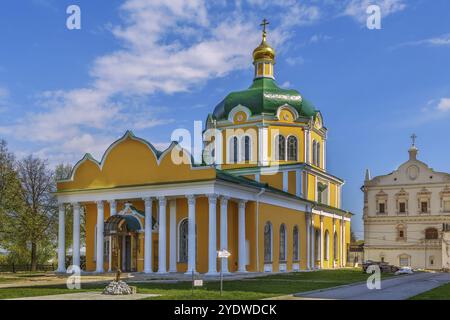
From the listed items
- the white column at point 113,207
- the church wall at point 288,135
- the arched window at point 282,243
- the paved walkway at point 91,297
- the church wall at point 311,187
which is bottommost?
the paved walkway at point 91,297

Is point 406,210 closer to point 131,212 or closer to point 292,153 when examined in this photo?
point 292,153

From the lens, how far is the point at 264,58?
45656mm

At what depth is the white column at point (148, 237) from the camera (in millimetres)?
32156

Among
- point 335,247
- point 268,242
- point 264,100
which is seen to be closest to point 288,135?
point 264,100

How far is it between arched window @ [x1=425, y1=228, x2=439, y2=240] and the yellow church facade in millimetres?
12231

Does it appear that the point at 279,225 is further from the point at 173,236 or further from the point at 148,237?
the point at 148,237

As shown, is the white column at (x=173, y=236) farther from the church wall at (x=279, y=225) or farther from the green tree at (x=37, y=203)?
the green tree at (x=37, y=203)

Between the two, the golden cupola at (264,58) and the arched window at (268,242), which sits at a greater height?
the golden cupola at (264,58)

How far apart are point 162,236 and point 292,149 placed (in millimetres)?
14113

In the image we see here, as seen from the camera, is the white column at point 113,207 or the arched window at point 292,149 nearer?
the white column at point 113,207

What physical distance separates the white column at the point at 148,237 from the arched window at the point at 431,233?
96.2 ft

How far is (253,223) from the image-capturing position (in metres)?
34.7

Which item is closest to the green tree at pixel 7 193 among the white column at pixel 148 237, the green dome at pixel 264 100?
the white column at pixel 148 237
